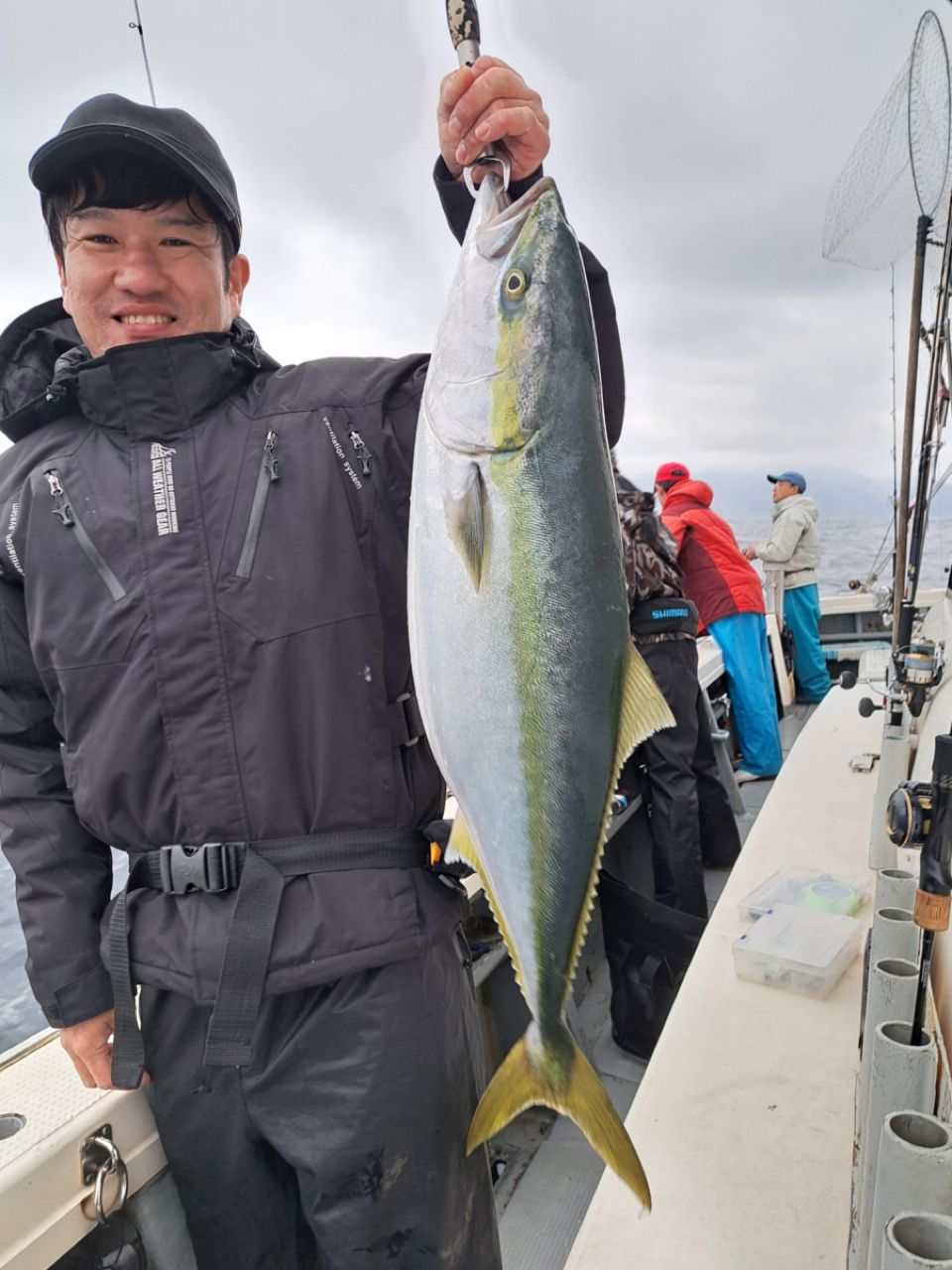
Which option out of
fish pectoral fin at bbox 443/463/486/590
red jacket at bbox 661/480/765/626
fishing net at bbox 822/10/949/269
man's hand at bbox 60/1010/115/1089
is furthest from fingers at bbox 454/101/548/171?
red jacket at bbox 661/480/765/626

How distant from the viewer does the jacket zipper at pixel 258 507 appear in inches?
63.0

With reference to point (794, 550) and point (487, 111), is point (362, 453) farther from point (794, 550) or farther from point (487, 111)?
point (794, 550)

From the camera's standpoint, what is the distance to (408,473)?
5.66ft

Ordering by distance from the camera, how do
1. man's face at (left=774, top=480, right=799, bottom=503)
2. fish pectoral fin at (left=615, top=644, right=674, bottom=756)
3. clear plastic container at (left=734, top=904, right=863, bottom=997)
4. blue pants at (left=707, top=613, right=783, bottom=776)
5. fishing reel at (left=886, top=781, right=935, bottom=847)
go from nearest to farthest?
fish pectoral fin at (left=615, top=644, right=674, bottom=756), fishing reel at (left=886, top=781, right=935, bottom=847), clear plastic container at (left=734, top=904, right=863, bottom=997), blue pants at (left=707, top=613, right=783, bottom=776), man's face at (left=774, top=480, right=799, bottom=503)

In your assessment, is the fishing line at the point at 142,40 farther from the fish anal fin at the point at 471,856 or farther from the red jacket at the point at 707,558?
the red jacket at the point at 707,558

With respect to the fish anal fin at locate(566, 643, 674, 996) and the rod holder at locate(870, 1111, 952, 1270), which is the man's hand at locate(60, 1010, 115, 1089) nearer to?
the fish anal fin at locate(566, 643, 674, 996)

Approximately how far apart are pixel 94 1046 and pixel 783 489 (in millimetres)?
10131

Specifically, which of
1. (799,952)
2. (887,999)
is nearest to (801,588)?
(799,952)

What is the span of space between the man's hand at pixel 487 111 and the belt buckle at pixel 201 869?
134cm

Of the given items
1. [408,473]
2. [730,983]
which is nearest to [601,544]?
[408,473]

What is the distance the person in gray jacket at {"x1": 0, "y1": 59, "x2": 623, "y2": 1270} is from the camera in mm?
1553

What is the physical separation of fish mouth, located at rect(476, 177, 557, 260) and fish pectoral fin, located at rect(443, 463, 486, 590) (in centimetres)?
37

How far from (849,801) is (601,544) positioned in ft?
8.69

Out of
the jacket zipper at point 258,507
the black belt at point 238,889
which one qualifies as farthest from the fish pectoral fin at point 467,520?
the black belt at point 238,889
